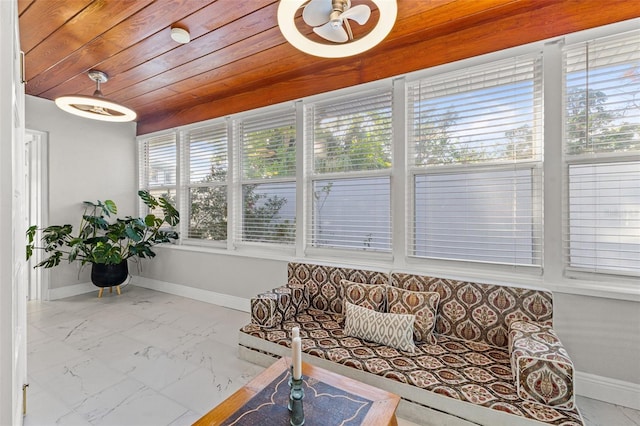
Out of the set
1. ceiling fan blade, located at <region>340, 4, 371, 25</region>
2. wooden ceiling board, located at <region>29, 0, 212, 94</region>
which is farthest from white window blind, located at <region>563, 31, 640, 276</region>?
wooden ceiling board, located at <region>29, 0, 212, 94</region>

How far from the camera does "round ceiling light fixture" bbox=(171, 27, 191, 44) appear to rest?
2365mm

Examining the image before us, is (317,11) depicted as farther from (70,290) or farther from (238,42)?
(70,290)

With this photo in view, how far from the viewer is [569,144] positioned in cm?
216

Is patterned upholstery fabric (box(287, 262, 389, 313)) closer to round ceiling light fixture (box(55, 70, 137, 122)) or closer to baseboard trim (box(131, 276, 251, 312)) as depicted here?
baseboard trim (box(131, 276, 251, 312))

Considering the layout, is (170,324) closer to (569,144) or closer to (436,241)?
(436,241)

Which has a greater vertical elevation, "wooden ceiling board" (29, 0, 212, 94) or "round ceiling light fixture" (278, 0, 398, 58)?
"wooden ceiling board" (29, 0, 212, 94)

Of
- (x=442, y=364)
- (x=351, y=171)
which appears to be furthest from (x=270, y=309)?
(x=351, y=171)

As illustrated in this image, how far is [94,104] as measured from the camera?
2994 mm

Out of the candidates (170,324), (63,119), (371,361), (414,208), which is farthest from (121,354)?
(63,119)

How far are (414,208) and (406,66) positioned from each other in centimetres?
131

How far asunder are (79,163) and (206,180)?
6.28 ft

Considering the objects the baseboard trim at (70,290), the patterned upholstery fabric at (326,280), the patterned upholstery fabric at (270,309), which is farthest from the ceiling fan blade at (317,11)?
the baseboard trim at (70,290)

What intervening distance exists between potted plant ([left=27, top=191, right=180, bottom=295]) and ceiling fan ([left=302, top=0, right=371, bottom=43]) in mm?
3589

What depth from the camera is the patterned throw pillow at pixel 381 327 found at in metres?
2.12
